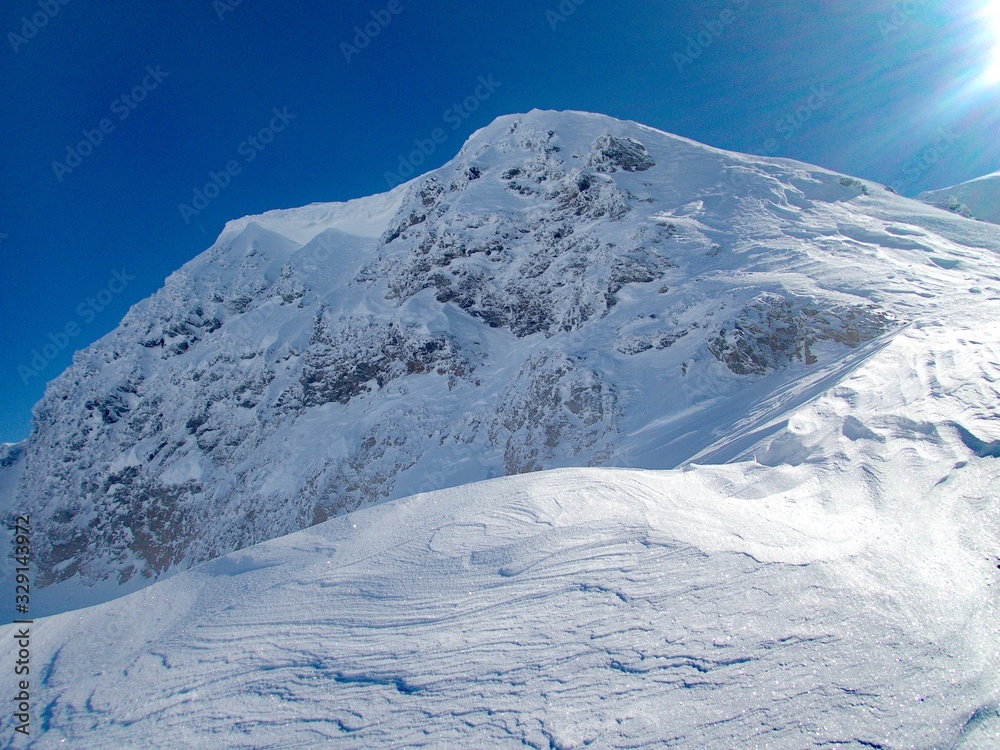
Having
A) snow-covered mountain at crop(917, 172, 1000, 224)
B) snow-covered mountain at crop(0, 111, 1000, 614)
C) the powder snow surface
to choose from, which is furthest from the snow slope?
snow-covered mountain at crop(917, 172, 1000, 224)

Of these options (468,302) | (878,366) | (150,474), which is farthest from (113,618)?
(150,474)

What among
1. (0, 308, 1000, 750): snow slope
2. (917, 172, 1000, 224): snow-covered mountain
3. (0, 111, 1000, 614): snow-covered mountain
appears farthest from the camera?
(917, 172, 1000, 224): snow-covered mountain

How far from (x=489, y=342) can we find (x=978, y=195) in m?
40.6

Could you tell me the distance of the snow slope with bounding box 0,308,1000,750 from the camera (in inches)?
77.2

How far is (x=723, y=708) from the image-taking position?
76.8 inches

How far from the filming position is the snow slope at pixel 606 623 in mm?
1960

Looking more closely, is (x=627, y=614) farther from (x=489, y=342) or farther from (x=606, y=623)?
(x=489, y=342)

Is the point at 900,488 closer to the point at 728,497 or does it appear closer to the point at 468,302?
the point at 728,497

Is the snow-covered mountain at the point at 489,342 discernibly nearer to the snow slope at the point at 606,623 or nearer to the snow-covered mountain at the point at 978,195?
the snow slope at the point at 606,623

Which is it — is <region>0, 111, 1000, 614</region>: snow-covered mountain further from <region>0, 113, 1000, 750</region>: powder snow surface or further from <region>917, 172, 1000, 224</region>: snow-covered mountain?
<region>917, 172, 1000, 224</region>: snow-covered mountain

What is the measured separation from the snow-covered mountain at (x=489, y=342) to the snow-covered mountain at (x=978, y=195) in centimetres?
1725

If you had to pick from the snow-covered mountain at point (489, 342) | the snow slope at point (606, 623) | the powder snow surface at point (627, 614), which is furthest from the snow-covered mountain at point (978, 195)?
the snow slope at point (606, 623)

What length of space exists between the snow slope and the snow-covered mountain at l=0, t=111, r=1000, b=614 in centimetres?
151

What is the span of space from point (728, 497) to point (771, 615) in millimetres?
1797
